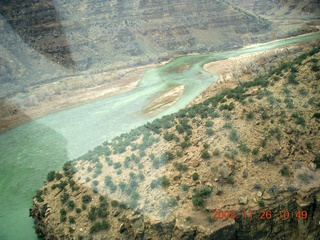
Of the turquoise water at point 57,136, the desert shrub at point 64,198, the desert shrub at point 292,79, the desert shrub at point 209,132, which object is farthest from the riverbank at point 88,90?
the desert shrub at point 64,198

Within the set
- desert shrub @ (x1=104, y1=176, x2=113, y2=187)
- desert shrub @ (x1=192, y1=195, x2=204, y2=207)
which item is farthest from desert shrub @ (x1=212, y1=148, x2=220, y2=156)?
desert shrub @ (x1=104, y1=176, x2=113, y2=187)

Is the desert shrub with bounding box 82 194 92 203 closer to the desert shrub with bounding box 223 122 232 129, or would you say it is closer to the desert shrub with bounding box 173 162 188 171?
the desert shrub with bounding box 173 162 188 171

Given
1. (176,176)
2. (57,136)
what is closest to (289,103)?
(176,176)

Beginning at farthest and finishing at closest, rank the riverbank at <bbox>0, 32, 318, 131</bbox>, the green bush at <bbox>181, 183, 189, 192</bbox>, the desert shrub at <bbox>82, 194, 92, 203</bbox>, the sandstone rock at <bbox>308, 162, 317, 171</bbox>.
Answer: the riverbank at <bbox>0, 32, 318, 131</bbox> < the desert shrub at <bbox>82, 194, 92, 203</bbox> < the green bush at <bbox>181, 183, 189, 192</bbox> < the sandstone rock at <bbox>308, 162, 317, 171</bbox>

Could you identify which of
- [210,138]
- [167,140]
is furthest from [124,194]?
[210,138]

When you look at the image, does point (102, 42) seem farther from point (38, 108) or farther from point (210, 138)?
point (210, 138)
